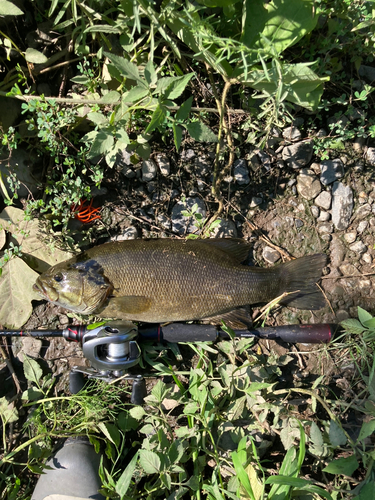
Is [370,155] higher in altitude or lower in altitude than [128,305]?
higher

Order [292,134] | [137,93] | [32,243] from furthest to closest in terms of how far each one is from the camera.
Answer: [292,134], [32,243], [137,93]

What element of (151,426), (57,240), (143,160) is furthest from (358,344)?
(57,240)

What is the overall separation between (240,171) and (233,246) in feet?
2.29

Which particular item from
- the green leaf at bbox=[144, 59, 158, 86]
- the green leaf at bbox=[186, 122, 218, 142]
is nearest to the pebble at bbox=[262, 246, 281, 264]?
the green leaf at bbox=[186, 122, 218, 142]

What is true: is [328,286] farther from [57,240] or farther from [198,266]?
[57,240]

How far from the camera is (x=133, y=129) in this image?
117 inches

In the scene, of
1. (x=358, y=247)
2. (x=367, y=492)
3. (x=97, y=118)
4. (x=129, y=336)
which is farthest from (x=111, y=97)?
(x=367, y=492)

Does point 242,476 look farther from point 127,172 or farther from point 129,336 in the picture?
point 127,172

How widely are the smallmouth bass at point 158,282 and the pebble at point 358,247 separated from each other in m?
0.70

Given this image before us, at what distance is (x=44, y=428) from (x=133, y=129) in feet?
8.62

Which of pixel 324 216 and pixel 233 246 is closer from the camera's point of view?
pixel 233 246

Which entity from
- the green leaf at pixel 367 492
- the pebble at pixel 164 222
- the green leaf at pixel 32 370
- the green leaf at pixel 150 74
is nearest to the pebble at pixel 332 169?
the pebble at pixel 164 222

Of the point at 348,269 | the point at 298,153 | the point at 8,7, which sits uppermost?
the point at 8,7

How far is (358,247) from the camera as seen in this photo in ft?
10.7
